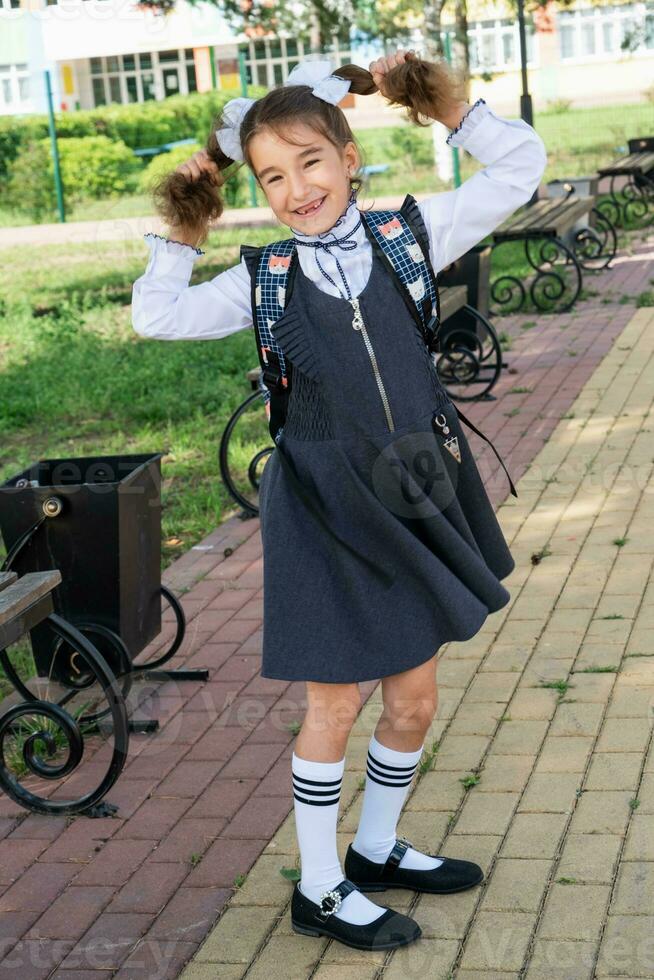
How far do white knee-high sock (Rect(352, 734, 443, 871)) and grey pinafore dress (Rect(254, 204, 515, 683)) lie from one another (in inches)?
12.4

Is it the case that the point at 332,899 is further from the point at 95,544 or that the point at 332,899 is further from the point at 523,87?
the point at 523,87

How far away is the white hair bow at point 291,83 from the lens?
8.86ft

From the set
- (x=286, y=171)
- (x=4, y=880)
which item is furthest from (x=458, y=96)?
(x=4, y=880)

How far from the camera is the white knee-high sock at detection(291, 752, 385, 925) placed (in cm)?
279

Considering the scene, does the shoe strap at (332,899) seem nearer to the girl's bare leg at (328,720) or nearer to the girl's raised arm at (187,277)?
the girl's bare leg at (328,720)

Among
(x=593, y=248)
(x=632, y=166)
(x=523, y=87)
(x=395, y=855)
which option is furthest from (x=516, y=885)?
(x=523, y=87)

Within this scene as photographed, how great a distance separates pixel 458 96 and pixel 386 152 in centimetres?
2148

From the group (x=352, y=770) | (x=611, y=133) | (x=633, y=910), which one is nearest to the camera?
(x=633, y=910)

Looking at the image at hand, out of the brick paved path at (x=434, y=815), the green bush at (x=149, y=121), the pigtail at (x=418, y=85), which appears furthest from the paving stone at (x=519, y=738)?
the green bush at (x=149, y=121)

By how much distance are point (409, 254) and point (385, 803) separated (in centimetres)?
122

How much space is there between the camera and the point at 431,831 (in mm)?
3348

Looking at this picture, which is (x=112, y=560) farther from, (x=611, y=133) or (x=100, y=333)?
(x=611, y=133)

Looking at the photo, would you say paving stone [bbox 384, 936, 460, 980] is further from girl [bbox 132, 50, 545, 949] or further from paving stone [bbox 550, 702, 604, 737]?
paving stone [bbox 550, 702, 604, 737]

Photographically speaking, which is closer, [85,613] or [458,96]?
[458,96]
